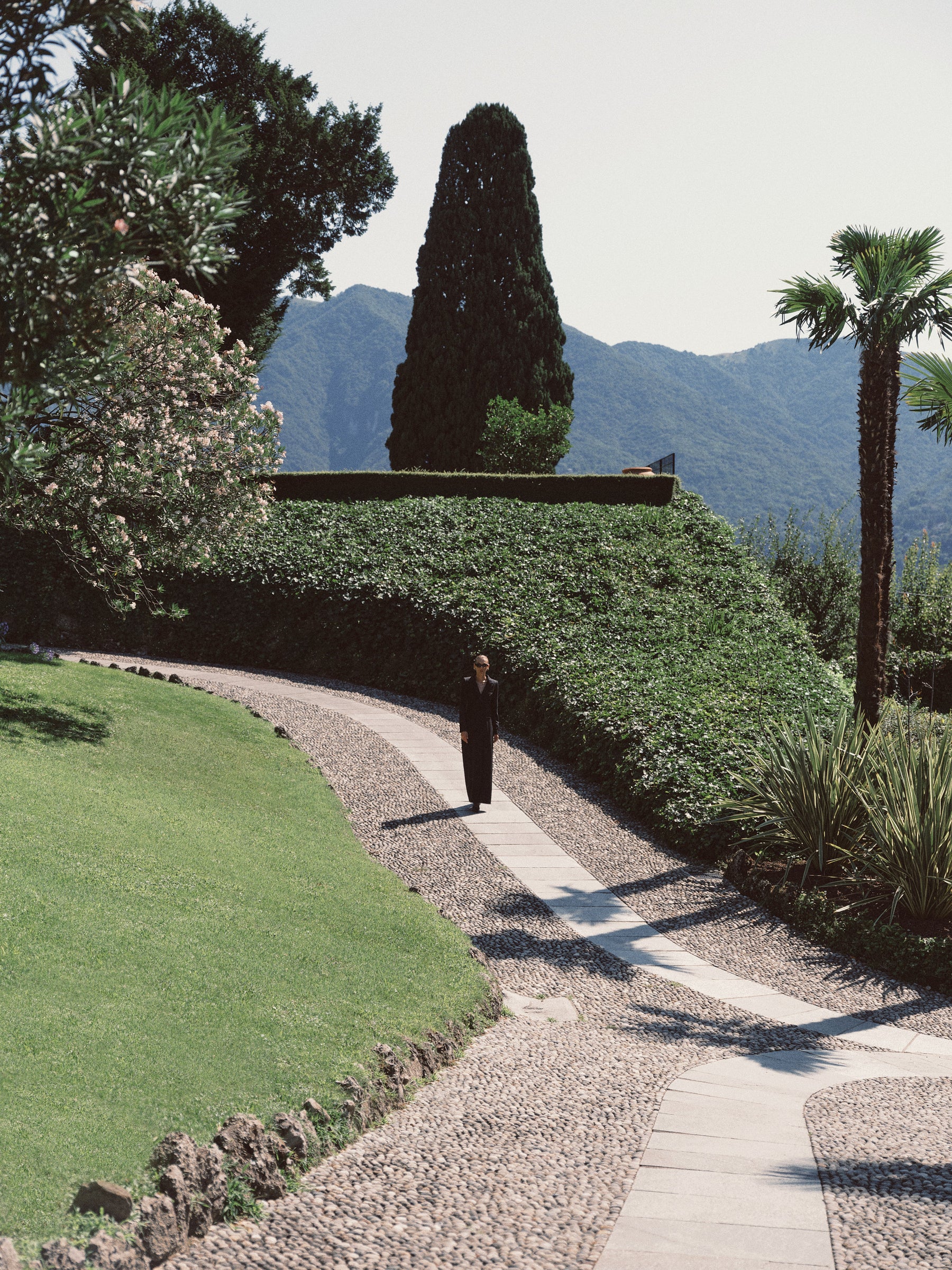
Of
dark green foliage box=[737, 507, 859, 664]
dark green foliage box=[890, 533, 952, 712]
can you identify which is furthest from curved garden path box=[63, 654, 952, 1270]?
dark green foliage box=[737, 507, 859, 664]

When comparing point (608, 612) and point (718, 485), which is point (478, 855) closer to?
→ point (608, 612)

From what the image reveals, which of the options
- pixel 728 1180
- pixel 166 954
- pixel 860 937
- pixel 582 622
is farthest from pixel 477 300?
pixel 728 1180

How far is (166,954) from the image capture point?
17.4ft

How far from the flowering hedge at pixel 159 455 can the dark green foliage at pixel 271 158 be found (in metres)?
15.3

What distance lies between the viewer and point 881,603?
34.5 feet

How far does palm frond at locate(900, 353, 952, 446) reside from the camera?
34.7 feet

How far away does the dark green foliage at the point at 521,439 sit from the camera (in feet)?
92.0

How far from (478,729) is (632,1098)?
591 centimetres

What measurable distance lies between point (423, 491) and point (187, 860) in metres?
16.8

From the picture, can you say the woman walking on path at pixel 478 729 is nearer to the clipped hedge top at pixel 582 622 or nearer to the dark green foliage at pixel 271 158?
the clipped hedge top at pixel 582 622

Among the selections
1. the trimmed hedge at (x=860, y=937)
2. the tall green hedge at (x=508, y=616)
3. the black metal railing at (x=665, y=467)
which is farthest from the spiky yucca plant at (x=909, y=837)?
the black metal railing at (x=665, y=467)

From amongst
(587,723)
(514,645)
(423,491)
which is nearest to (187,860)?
(587,723)

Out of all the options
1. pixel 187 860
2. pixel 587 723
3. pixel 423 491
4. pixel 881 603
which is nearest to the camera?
pixel 187 860

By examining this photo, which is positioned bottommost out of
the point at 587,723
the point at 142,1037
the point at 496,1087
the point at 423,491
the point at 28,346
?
the point at 496,1087
